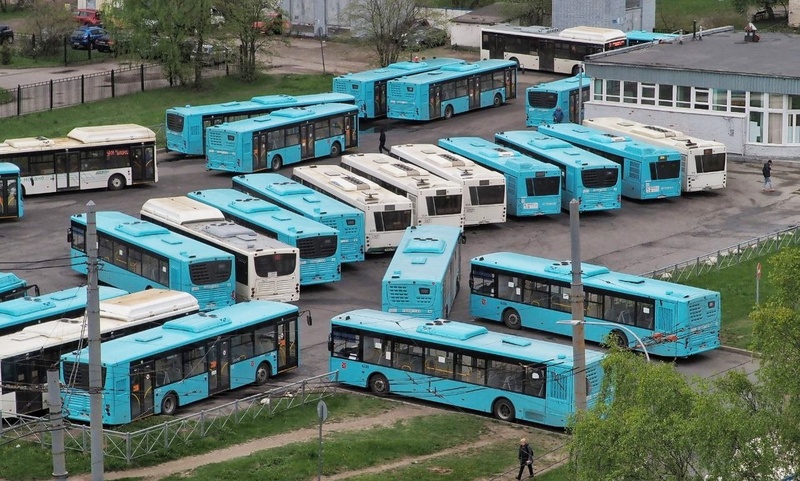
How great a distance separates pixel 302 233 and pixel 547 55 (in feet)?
137

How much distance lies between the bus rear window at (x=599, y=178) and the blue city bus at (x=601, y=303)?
13.1 metres

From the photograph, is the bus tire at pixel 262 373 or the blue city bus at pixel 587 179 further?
the blue city bus at pixel 587 179

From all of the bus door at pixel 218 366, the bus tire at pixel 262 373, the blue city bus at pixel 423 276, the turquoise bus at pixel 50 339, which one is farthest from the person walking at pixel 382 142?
the bus door at pixel 218 366

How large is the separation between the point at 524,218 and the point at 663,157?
6.90m

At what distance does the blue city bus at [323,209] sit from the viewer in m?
59.7

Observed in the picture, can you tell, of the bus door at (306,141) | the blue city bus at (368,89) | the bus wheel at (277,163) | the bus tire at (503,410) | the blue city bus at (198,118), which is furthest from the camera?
the blue city bus at (368,89)

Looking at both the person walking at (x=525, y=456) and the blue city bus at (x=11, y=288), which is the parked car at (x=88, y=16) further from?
the person walking at (x=525, y=456)

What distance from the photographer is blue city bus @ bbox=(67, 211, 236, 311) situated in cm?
5309

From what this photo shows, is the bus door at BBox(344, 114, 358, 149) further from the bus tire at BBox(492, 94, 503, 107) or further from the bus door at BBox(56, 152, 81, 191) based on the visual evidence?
the bus door at BBox(56, 152, 81, 191)

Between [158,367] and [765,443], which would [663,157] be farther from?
[765,443]

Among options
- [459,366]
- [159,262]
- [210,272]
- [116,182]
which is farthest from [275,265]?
[116,182]

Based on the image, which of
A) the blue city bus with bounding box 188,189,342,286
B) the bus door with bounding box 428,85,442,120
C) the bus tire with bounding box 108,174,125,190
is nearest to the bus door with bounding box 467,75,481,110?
the bus door with bounding box 428,85,442,120

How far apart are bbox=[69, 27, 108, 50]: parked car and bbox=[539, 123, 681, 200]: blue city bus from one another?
40.1 m

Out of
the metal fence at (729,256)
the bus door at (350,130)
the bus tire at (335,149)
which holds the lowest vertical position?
the metal fence at (729,256)
